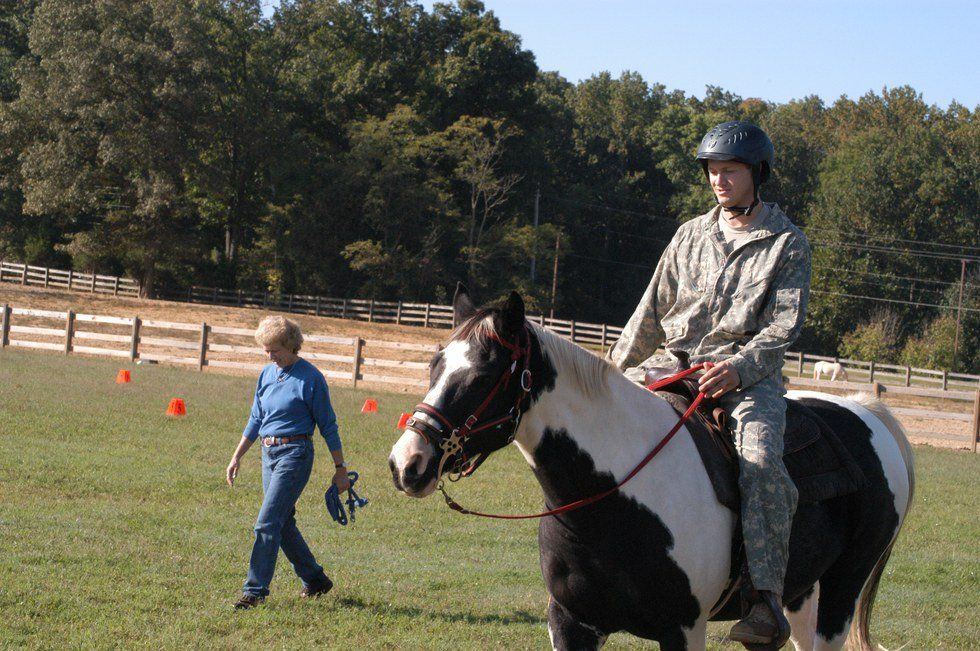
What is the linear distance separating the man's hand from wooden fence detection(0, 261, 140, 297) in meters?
50.8

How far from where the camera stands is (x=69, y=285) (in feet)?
168

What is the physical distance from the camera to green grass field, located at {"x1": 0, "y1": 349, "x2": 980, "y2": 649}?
6.09 meters

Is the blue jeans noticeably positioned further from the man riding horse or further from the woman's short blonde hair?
the man riding horse

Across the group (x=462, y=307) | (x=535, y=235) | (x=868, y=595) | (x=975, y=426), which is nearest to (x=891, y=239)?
(x=535, y=235)

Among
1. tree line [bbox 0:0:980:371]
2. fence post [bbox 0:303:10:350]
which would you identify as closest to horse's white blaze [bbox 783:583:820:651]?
fence post [bbox 0:303:10:350]

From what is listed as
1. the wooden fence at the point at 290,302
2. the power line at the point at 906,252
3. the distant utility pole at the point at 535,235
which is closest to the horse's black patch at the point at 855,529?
the wooden fence at the point at 290,302

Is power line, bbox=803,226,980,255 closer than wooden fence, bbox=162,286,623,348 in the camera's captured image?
No

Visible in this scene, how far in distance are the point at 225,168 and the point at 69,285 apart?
33.8 feet

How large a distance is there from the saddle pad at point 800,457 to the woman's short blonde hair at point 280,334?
295 centimetres

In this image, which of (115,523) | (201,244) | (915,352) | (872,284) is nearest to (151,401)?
(115,523)

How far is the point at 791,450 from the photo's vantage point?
175 inches

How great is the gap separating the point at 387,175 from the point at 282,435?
46.0 m

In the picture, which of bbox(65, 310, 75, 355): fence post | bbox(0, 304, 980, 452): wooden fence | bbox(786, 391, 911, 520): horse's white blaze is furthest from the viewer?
bbox(65, 310, 75, 355): fence post

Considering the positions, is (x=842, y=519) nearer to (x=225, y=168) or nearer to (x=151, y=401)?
(x=151, y=401)
